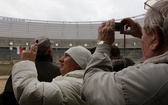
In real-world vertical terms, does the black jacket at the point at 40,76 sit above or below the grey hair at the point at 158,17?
→ below

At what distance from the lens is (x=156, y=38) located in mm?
957

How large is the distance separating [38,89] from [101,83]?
0.49 meters

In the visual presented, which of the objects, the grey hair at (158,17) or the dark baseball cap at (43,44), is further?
the dark baseball cap at (43,44)

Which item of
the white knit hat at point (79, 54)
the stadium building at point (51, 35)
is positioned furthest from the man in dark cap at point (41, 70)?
the stadium building at point (51, 35)

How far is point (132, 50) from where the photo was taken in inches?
1041

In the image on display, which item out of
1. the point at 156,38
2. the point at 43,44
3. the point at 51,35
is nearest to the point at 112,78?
the point at 156,38

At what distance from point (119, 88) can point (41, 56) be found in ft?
4.37

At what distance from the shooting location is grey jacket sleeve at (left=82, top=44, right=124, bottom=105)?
2.89ft

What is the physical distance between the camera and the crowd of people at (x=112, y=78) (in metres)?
0.84

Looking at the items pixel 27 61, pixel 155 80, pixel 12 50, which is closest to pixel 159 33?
pixel 155 80

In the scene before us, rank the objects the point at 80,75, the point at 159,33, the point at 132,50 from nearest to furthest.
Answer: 1. the point at 159,33
2. the point at 80,75
3. the point at 132,50

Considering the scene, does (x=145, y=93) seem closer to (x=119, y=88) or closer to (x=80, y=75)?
(x=119, y=88)

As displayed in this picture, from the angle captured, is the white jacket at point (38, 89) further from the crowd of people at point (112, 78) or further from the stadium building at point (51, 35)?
the stadium building at point (51, 35)

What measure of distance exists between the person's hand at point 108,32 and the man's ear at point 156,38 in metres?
0.22
